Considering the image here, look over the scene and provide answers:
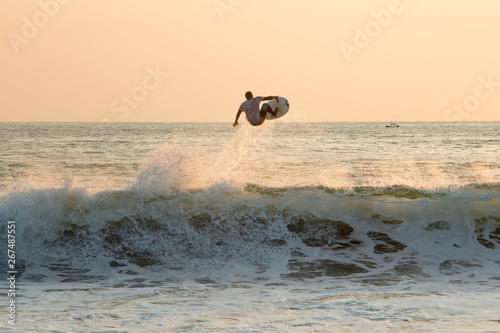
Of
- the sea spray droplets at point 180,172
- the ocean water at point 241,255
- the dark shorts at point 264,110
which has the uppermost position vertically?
the dark shorts at point 264,110

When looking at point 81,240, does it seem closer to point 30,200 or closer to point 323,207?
point 30,200

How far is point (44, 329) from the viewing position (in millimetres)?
6719

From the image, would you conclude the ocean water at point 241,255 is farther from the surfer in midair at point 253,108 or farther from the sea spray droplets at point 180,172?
the surfer in midair at point 253,108

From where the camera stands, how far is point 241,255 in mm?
11648

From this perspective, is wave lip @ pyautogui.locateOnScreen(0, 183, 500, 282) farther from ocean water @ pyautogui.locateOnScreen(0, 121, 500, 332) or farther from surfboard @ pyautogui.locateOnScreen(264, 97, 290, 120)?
surfboard @ pyautogui.locateOnScreen(264, 97, 290, 120)

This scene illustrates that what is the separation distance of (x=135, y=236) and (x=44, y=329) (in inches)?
230

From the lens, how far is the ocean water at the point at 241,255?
23.9ft

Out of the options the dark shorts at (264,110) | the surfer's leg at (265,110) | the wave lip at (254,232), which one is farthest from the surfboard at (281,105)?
the wave lip at (254,232)

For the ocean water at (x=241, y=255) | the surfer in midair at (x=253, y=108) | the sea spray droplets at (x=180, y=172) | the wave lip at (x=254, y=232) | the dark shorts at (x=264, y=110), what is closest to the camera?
the ocean water at (x=241, y=255)

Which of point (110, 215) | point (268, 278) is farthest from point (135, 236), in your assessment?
point (268, 278)

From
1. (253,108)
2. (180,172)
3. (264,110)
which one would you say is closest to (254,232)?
(253,108)

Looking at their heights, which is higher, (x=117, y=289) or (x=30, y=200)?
(x=30, y=200)

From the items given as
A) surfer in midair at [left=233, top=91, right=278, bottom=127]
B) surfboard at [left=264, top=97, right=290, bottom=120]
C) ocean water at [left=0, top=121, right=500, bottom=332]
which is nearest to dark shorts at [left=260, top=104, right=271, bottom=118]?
surfer in midair at [left=233, top=91, right=278, bottom=127]

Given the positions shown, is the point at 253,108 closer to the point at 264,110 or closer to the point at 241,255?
the point at 264,110
